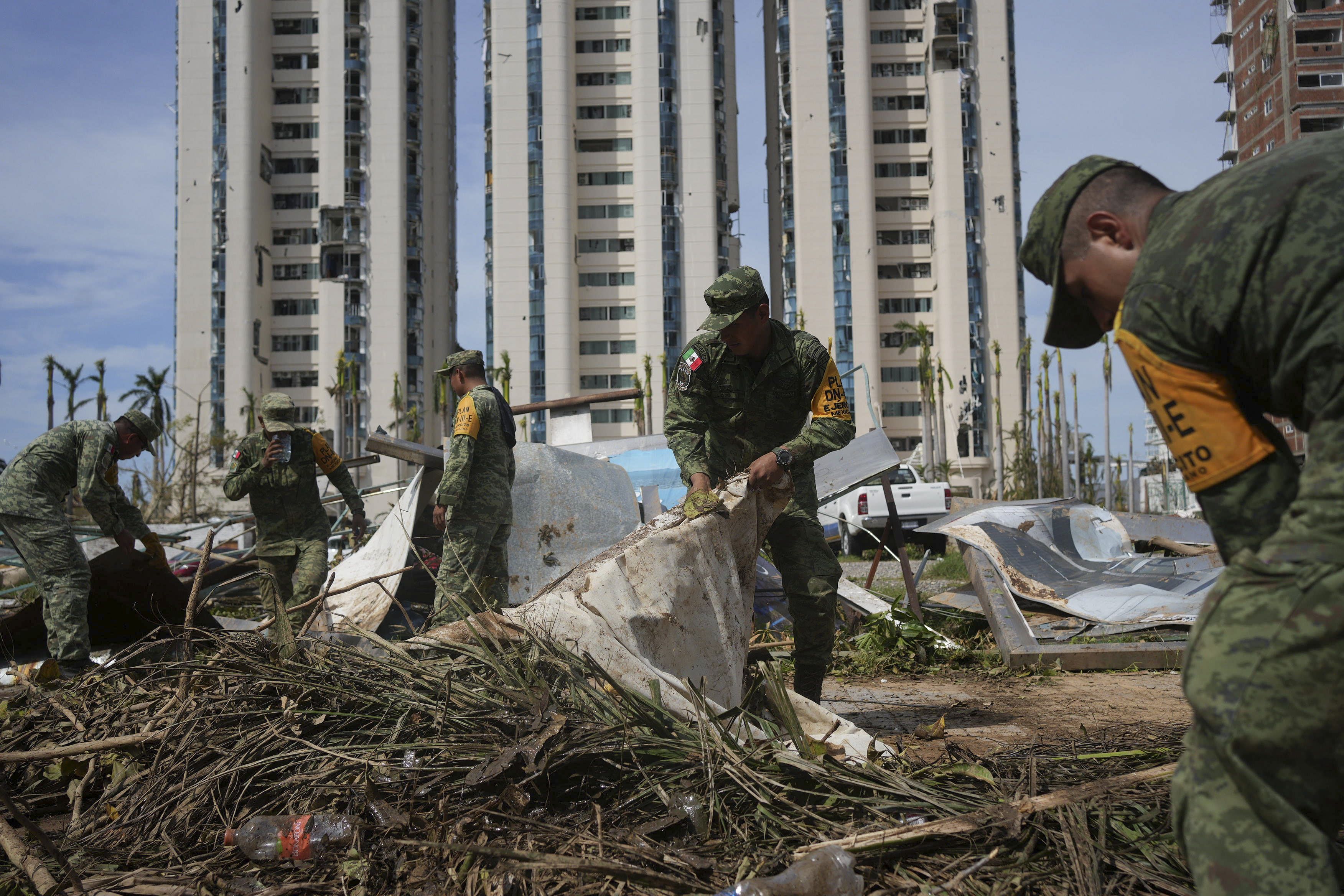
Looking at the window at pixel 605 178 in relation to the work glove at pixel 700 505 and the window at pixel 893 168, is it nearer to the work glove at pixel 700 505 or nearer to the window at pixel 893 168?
the window at pixel 893 168

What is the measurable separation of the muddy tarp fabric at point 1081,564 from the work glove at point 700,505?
129 inches

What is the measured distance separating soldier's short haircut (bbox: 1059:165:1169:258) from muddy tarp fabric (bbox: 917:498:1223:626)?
419 cm

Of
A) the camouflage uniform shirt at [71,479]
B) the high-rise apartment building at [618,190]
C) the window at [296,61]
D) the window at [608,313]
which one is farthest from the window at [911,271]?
the camouflage uniform shirt at [71,479]

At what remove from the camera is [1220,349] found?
1.27 meters

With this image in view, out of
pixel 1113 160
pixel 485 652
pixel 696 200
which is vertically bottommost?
pixel 485 652

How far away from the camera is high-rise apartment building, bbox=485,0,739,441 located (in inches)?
1993

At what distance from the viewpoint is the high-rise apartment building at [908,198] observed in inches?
1992

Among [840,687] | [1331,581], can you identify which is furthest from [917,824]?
[840,687]

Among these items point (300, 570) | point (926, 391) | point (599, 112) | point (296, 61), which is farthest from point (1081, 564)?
point (296, 61)

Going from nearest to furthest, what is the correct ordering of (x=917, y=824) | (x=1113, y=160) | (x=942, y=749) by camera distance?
1. (x=1113, y=160)
2. (x=917, y=824)
3. (x=942, y=749)

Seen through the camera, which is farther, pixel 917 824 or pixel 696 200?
pixel 696 200

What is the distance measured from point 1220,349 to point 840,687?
3948mm

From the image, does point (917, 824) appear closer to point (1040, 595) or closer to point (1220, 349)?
point (1220, 349)

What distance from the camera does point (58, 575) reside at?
15.6ft
